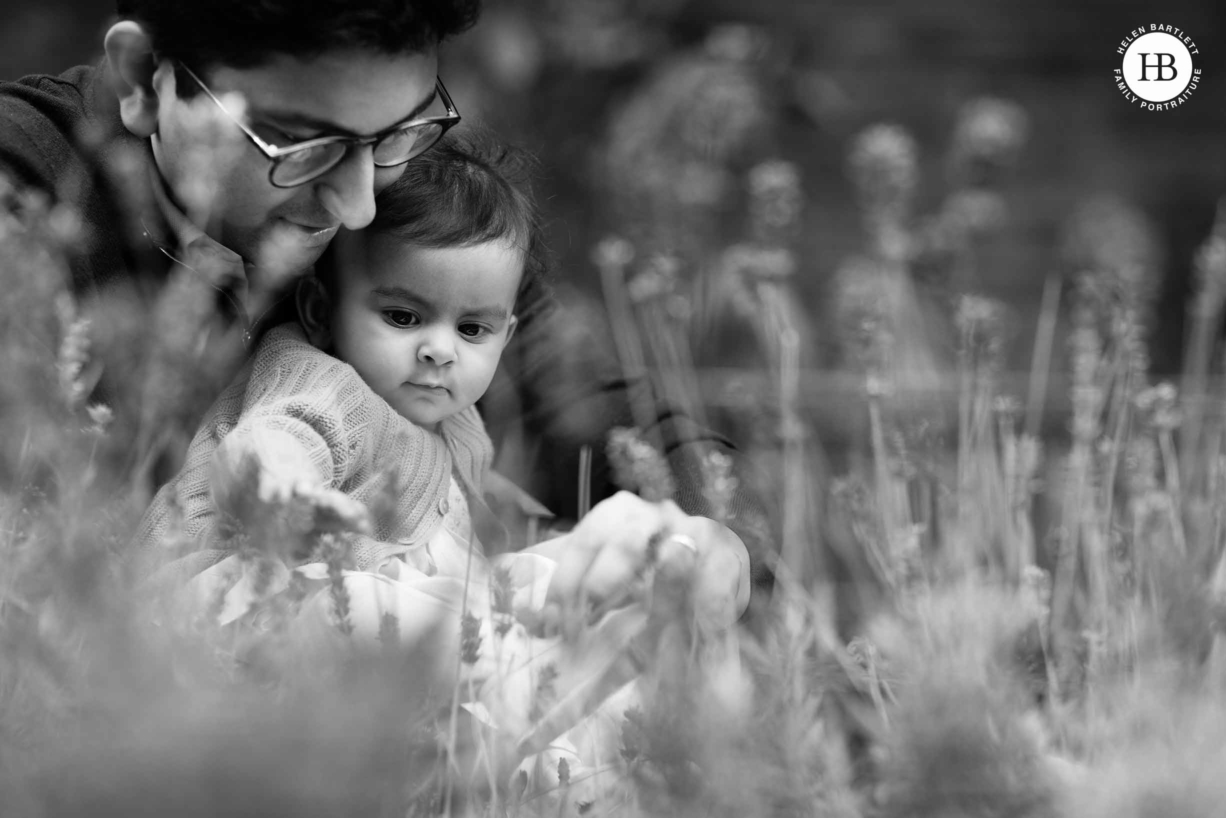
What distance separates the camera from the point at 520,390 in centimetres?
269

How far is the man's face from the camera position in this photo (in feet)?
6.00

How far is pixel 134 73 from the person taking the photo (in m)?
1.92

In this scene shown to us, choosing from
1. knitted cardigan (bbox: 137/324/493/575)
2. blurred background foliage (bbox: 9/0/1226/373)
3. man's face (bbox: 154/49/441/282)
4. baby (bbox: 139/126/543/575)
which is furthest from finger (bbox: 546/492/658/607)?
blurred background foliage (bbox: 9/0/1226/373)

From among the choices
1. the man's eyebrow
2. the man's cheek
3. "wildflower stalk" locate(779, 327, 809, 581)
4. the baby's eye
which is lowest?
"wildflower stalk" locate(779, 327, 809, 581)

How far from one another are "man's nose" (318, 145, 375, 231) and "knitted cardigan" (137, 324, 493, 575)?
0.73 feet

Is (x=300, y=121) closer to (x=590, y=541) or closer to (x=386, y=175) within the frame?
(x=386, y=175)

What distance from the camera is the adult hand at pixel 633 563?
129 cm

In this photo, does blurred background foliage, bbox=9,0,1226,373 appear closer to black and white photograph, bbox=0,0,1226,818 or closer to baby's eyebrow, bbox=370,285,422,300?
black and white photograph, bbox=0,0,1226,818

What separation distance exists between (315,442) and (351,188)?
0.33 metres

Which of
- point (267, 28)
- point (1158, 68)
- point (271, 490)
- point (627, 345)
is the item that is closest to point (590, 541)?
point (271, 490)

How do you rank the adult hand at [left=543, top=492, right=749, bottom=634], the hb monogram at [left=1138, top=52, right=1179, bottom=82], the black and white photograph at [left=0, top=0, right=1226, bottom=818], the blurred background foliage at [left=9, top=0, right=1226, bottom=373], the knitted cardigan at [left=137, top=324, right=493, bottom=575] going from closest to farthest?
1. the black and white photograph at [left=0, top=0, right=1226, bottom=818]
2. the adult hand at [left=543, top=492, right=749, bottom=634]
3. the knitted cardigan at [left=137, top=324, right=493, bottom=575]
4. the hb monogram at [left=1138, top=52, right=1179, bottom=82]
5. the blurred background foliage at [left=9, top=0, right=1226, bottom=373]

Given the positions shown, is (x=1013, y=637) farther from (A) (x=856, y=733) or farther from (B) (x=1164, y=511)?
(A) (x=856, y=733)

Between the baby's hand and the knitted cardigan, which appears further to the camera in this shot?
the knitted cardigan

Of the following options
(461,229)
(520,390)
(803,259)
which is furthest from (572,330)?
(803,259)
